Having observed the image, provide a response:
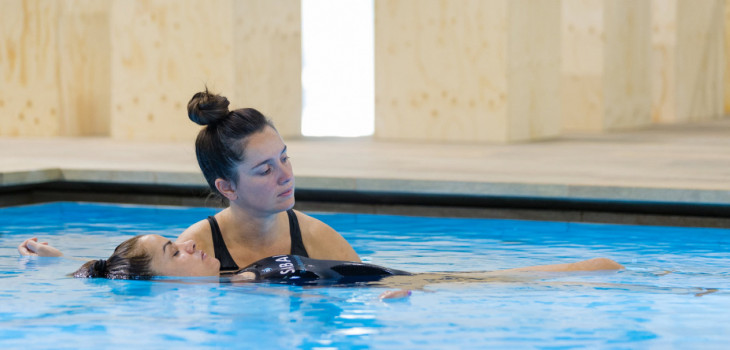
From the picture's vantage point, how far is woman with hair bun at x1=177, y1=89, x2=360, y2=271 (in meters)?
3.75

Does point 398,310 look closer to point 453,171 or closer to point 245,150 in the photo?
point 245,150

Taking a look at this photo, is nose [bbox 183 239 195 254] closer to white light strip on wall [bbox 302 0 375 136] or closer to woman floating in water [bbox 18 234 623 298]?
woman floating in water [bbox 18 234 623 298]

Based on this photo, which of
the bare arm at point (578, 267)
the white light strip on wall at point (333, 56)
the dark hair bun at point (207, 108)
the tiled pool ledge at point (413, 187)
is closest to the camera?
the dark hair bun at point (207, 108)

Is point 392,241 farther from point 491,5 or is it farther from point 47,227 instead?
point 491,5

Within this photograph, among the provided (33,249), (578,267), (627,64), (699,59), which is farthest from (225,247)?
(699,59)

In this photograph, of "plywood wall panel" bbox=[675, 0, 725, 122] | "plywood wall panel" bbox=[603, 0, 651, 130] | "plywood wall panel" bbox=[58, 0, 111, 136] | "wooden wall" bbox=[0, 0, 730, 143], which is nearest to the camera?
"wooden wall" bbox=[0, 0, 730, 143]

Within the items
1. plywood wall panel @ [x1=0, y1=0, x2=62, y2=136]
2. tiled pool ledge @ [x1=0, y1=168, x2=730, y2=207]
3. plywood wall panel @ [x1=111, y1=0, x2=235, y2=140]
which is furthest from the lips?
plywood wall panel @ [x1=0, y1=0, x2=62, y2=136]

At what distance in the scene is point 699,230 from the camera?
580cm

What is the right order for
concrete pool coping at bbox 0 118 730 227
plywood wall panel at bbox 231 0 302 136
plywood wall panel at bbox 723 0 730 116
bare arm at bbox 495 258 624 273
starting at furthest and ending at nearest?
plywood wall panel at bbox 723 0 730 116
plywood wall panel at bbox 231 0 302 136
concrete pool coping at bbox 0 118 730 227
bare arm at bbox 495 258 624 273

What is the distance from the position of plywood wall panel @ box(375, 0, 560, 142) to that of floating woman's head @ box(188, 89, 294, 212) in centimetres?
651

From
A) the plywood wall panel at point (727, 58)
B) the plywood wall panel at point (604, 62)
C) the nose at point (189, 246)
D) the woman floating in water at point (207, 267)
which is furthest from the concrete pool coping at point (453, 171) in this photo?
the plywood wall panel at point (727, 58)

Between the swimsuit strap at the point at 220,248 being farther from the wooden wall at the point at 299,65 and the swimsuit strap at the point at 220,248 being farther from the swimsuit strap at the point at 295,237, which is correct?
the wooden wall at the point at 299,65

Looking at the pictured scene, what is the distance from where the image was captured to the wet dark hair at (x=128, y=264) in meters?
3.96

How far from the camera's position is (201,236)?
13.2 ft
